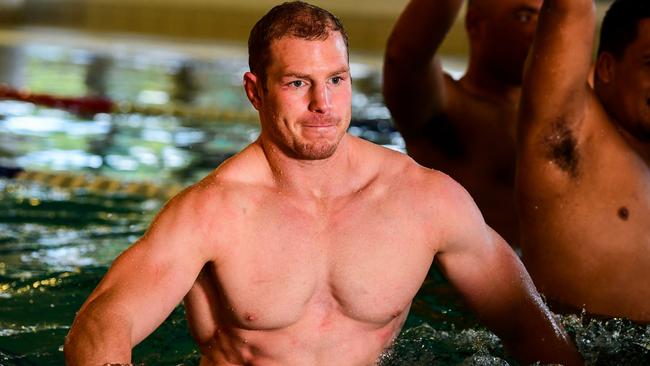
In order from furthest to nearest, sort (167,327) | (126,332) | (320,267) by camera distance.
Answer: (167,327), (320,267), (126,332)

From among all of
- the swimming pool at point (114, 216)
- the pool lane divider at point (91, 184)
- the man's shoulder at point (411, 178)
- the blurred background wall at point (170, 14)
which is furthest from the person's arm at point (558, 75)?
the blurred background wall at point (170, 14)

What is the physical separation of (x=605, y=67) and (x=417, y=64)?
2.81ft

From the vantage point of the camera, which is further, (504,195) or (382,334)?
(504,195)

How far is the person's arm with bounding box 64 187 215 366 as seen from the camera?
2.39 meters

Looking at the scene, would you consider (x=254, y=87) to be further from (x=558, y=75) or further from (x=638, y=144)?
(x=638, y=144)

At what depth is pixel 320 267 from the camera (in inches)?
106

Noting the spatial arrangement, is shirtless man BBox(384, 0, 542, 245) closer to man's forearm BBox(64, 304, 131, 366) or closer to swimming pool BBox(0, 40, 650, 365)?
swimming pool BBox(0, 40, 650, 365)

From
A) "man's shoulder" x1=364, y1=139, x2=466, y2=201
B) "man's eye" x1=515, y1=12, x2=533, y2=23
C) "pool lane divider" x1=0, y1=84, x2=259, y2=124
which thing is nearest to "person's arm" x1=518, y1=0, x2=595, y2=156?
"man's shoulder" x1=364, y1=139, x2=466, y2=201

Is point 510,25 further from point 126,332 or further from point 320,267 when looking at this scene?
point 126,332

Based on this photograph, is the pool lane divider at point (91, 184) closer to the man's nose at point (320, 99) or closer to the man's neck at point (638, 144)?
the man's neck at point (638, 144)

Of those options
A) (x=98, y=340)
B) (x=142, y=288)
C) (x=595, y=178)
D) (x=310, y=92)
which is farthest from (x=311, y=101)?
(x=595, y=178)

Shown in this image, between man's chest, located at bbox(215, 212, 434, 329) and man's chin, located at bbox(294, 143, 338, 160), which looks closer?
man's chin, located at bbox(294, 143, 338, 160)

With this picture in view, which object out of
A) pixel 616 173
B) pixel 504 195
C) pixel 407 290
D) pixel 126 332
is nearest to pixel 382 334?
pixel 407 290

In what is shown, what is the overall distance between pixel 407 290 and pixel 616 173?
3.23ft
